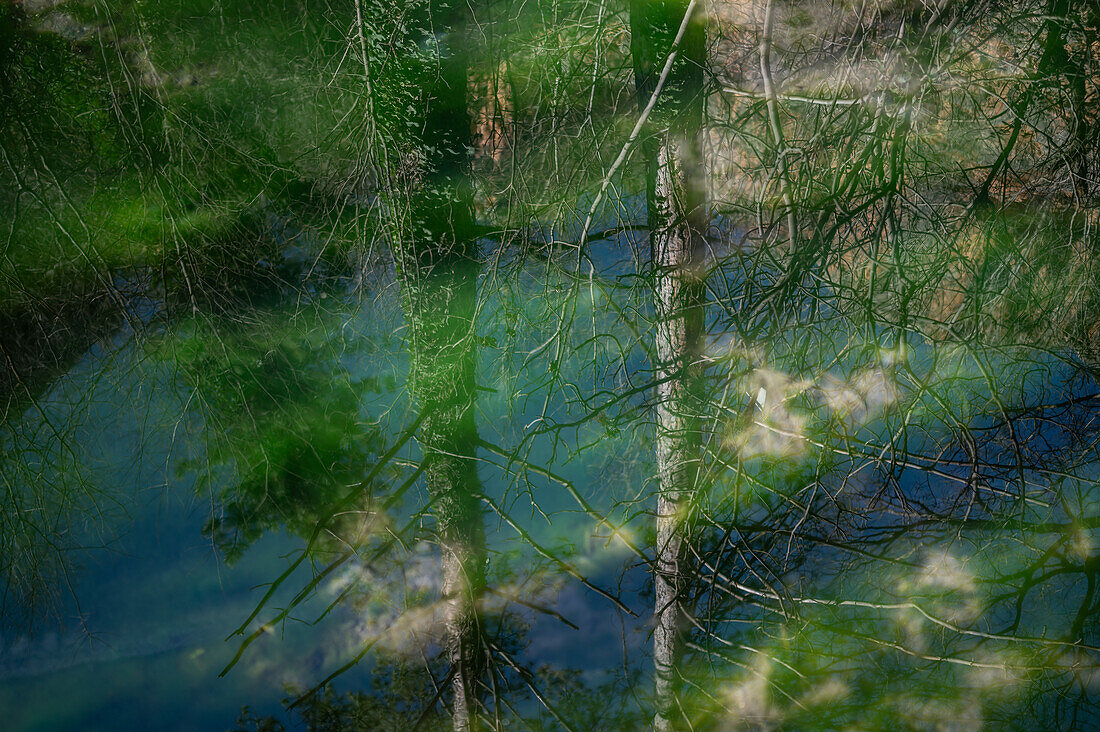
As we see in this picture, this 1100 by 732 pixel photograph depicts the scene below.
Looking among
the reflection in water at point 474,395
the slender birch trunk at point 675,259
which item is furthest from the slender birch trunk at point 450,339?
the slender birch trunk at point 675,259

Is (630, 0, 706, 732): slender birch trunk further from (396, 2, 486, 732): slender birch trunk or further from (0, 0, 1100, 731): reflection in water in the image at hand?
(396, 2, 486, 732): slender birch trunk

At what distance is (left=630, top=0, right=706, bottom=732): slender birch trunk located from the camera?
5.50 feet

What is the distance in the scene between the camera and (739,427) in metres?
1.40

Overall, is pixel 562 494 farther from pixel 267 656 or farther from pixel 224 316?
pixel 224 316

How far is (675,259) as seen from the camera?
6.15ft

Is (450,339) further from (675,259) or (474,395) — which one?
(675,259)

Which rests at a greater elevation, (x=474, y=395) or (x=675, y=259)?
(x=675, y=259)

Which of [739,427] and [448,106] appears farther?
[448,106]

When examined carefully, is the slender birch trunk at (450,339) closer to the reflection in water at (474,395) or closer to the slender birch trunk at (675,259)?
A: the reflection in water at (474,395)

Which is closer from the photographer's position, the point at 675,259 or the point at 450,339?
the point at 675,259

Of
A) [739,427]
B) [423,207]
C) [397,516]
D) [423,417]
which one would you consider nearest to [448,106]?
[423,207]

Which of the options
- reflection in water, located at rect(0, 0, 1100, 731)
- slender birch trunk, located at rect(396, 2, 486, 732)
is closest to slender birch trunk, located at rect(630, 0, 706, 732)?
reflection in water, located at rect(0, 0, 1100, 731)

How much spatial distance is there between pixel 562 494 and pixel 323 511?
0.82 meters

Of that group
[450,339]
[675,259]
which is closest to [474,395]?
[450,339]
